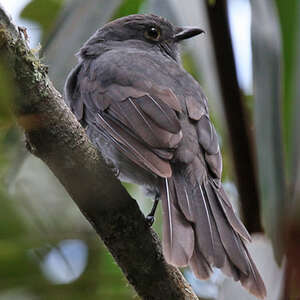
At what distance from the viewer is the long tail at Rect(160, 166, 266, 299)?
2643 mm

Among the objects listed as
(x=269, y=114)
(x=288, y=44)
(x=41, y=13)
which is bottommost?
(x=269, y=114)

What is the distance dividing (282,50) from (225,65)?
2.63 feet

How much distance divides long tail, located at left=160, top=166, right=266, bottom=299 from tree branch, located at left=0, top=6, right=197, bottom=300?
0.55 ft

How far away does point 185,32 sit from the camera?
4773 millimetres

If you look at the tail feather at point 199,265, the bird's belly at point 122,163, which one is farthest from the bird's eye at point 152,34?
the tail feather at point 199,265

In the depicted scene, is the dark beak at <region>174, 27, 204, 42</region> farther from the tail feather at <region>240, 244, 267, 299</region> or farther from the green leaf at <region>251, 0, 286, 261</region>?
the tail feather at <region>240, 244, 267, 299</region>

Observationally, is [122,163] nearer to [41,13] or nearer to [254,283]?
[254,283]

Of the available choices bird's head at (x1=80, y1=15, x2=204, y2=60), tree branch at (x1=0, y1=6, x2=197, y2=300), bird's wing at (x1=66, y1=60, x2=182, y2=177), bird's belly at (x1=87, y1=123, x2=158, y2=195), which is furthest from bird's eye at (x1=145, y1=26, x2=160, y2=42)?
tree branch at (x1=0, y1=6, x2=197, y2=300)

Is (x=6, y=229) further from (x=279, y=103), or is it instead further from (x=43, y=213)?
(x=279, y=103)

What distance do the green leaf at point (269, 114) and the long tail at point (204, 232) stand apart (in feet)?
0.77

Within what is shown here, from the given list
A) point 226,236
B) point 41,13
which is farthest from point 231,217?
point 41,13

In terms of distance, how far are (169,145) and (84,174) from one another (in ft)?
2.10

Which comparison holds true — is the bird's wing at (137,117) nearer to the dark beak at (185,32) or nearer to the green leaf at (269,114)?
the green leaf at (269,114)

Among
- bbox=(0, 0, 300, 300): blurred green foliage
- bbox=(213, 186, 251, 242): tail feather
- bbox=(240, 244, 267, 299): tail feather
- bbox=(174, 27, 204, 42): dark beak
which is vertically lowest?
bbox=(240, 244, 267, 299): tail feather
